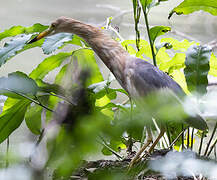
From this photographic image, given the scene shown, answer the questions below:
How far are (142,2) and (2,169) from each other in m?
0.60

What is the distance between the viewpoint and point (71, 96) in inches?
13.0

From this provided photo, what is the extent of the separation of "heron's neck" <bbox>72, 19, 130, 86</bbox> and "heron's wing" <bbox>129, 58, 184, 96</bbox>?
0.13ft

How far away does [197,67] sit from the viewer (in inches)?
27.8

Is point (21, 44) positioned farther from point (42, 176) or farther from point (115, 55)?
point (42, 176)

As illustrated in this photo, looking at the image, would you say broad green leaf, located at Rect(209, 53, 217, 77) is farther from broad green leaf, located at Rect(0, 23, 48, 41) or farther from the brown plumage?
broad green leaf, located at Rect(0, 23, 48, 41)

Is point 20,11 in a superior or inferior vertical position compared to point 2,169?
superior

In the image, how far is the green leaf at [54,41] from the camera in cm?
72

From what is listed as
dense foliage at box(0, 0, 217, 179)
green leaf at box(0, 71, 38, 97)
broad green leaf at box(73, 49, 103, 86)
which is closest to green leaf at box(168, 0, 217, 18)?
dense foliage at box(0, 0, 217, 179)

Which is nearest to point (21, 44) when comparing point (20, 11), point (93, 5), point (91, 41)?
point (91, 41)

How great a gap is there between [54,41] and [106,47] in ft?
0.47

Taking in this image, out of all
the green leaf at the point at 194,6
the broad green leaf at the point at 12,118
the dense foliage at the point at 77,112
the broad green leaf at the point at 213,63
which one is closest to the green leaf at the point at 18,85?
the dense foliage at the point at 77,112

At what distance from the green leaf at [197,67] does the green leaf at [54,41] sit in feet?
1.07

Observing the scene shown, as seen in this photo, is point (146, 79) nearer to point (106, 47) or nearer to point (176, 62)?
point (106, 47)

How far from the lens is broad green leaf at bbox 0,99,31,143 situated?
610mm
